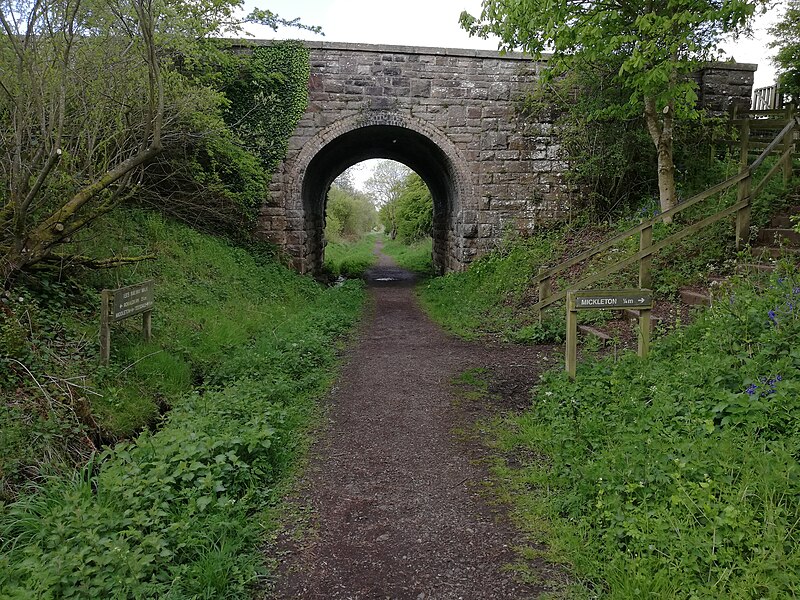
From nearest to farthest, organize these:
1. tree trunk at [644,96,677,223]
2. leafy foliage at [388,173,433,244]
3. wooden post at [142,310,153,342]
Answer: wooden post at [142,310,153,342]
tree trunk at [644,96,677,223]
leafy foliage at [388,173,433,244]

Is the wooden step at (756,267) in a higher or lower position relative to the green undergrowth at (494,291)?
higher

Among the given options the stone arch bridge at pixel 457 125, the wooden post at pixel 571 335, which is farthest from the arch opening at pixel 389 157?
the wooden post at pixel 571 335

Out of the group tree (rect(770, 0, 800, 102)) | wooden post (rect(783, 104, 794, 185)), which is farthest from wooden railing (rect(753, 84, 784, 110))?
wooden post (rect(783, 104, 794, 185))

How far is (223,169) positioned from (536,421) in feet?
30.1

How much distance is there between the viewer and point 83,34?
6.18 metres

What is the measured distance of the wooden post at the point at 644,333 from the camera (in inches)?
201

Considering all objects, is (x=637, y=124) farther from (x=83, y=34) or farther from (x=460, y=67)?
(x=83, y=34)

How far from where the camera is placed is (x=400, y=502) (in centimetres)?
355

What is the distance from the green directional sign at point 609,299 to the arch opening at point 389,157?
7944 millimetres

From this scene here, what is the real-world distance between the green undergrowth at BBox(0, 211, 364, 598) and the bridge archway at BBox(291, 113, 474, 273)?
4.96 m

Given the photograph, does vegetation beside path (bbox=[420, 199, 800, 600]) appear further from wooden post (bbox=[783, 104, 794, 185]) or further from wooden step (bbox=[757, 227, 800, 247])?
wooden post (bbox=[783, 104, 794, 185])

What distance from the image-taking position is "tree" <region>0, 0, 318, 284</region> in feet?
16.6

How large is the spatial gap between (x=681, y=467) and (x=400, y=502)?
5.63ft

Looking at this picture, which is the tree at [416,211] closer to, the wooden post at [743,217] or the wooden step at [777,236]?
the wooden post at [743,217]
